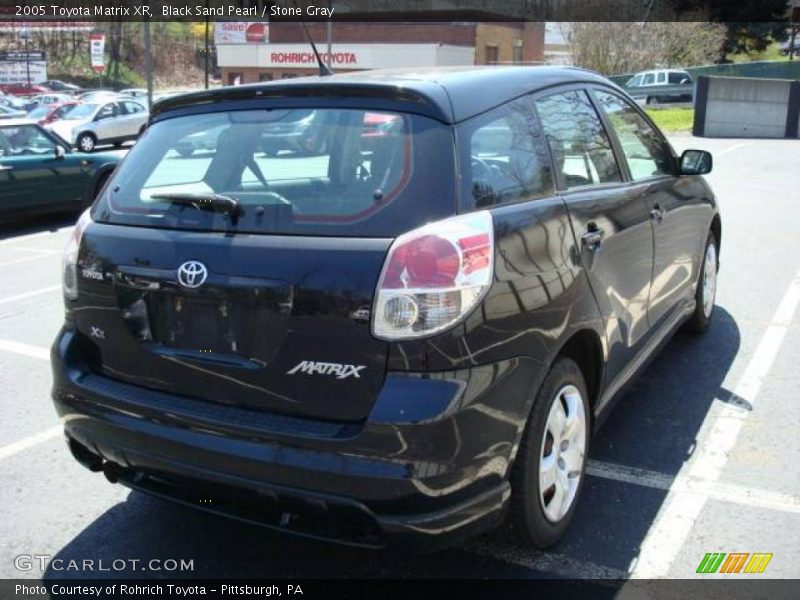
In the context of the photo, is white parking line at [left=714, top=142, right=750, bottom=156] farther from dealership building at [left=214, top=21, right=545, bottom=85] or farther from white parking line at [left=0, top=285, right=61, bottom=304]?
dealership building at [left=214, top=21, right=545, bottom=85]

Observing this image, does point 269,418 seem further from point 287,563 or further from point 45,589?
point 45,589

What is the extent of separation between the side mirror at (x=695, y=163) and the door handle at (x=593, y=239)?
1.61 m

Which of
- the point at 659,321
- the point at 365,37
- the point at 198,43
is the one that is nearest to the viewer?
the point at 659,321

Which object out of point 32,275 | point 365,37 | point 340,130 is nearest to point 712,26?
point 365,37

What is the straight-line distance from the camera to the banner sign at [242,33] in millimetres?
52219

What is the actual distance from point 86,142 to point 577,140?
24540 millimetres

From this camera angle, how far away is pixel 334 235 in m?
2.53

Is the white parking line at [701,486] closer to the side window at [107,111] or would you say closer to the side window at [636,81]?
the side window at [107,111]

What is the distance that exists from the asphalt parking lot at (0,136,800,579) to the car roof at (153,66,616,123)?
1.56 m

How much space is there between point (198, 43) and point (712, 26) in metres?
48.3

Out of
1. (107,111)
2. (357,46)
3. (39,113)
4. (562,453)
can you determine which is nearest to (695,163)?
(562,453)

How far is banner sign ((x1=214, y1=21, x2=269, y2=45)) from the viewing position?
52.2 m

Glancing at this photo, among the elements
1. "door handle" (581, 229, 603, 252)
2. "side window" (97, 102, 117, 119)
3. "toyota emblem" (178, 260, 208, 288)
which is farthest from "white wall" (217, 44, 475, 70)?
"toyota emblem" (178, 260, 208, 288)

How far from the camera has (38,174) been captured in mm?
11117
